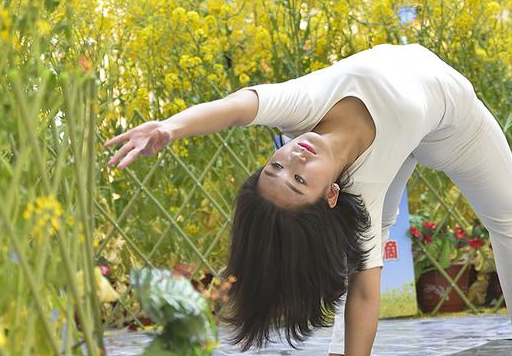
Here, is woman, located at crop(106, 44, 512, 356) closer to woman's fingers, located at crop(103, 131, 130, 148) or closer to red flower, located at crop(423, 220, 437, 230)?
woman's fingers, located at crop(103, 131, 130, 148)

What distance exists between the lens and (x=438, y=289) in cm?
363

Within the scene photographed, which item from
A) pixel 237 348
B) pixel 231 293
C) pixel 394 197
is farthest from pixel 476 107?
pixel 237 348

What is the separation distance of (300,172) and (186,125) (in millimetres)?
305

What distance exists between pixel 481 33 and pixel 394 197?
58.9 inches

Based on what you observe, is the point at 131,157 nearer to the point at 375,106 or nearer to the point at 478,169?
the point at 375,106

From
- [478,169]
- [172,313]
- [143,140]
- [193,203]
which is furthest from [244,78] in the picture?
[172,313]

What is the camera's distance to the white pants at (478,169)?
2211 mm

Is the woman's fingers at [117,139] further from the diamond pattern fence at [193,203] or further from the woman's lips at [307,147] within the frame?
the diamond pattern fence at [193,203]

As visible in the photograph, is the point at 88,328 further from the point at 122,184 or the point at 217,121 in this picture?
the point at 122,184

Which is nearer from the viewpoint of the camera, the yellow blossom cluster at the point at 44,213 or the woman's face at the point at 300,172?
the yellow blossom cluster at the point at 44,213

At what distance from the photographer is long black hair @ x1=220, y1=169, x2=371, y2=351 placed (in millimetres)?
1859

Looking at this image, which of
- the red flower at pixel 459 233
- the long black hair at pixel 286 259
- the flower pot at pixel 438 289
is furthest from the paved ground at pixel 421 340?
the long black hair at pixel 286 259

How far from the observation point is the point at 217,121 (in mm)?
1683

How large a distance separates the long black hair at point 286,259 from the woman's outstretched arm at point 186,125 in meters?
0.18
